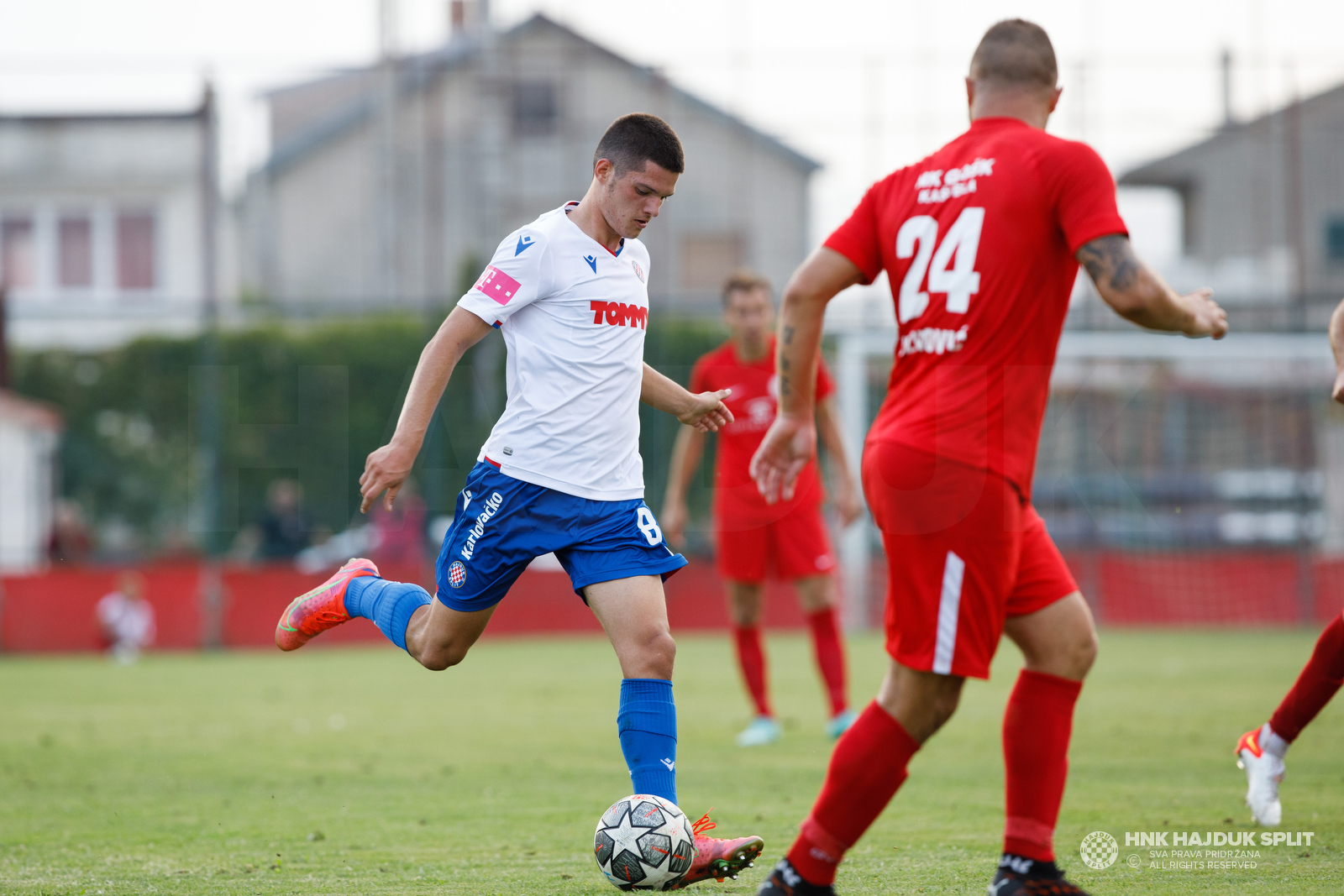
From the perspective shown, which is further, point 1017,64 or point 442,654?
point 442,654

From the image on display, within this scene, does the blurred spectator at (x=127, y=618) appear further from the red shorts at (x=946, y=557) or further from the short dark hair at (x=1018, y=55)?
the short dark hair at (x=1018, y=55)

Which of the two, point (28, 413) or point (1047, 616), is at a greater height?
point (28, 413)

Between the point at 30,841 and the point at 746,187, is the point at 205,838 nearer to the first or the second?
the point at 30,841

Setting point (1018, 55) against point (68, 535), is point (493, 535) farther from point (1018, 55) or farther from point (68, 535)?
point (68, 535)

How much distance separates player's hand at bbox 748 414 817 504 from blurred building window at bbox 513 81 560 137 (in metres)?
17.9

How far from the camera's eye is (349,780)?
21.5 feet

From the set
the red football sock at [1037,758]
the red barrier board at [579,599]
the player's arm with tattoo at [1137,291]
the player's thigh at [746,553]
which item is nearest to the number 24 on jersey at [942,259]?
the player's arm with tattoo at [1137,291]

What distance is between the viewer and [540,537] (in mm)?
4398

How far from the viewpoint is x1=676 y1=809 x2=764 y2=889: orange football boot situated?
403cm

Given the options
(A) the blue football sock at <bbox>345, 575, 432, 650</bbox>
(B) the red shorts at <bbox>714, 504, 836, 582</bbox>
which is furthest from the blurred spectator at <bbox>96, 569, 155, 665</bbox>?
(A) the blue football sock at <bbox>345, 575, 432, 650</bbox>

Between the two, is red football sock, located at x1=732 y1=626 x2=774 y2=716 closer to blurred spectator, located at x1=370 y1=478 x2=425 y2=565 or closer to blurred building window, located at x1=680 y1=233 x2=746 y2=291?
blurred spectator, located at x1=370 y1=478 x2=425 y2=565

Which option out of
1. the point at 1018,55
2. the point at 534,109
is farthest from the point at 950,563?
→ the point at 534,109

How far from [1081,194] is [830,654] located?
5.01 metres

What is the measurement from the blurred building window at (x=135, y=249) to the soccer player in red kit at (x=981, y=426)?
1087 inches
